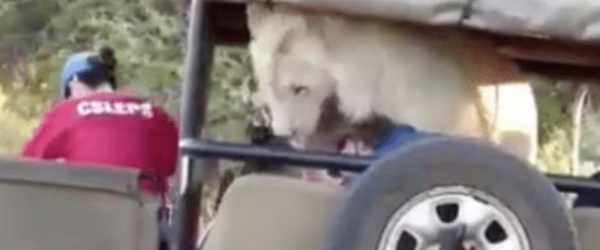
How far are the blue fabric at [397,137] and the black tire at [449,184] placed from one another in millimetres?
494

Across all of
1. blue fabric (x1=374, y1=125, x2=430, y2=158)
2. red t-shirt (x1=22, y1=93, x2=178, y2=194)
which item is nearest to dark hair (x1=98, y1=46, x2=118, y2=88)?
red t-shirt (x1=22, y1=93, x2=178, y2=194)

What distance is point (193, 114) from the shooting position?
500 centimetres

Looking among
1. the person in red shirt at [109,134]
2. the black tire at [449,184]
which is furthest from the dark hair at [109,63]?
the black tire at [449,184]

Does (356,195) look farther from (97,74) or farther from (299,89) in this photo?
(97,74)

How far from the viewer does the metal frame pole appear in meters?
4.89

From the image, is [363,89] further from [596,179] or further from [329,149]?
[596,179]

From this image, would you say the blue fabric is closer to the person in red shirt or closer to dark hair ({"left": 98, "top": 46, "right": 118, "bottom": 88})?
the person in red shirt

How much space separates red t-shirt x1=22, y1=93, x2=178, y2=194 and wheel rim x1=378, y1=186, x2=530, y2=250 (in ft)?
4.88

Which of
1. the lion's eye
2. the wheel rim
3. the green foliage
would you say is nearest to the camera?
the wheel rim

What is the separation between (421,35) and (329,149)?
39cm

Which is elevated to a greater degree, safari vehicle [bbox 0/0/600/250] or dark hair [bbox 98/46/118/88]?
dark hair [bbox 98/46/118/88]

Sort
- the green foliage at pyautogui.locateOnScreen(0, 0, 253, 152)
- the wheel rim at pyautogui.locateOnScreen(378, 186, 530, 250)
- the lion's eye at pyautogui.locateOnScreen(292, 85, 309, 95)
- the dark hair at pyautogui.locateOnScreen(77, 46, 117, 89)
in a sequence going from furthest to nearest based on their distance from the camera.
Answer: the green foliage at pyautogui.locateOnScreen(0, 0, 253, 152), the dark hair at pyautogui.locateOnScreen(77, 46, 117, 89), the lion's eye at pyautogui.locateOnScreen(292, 85, 309, 95), the wheel rim at pyautogui.locateOnScreen(378, 186, 530, 250)

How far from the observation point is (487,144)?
4.41 metres

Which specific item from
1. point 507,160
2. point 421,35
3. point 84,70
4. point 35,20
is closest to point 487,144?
point 507,160
